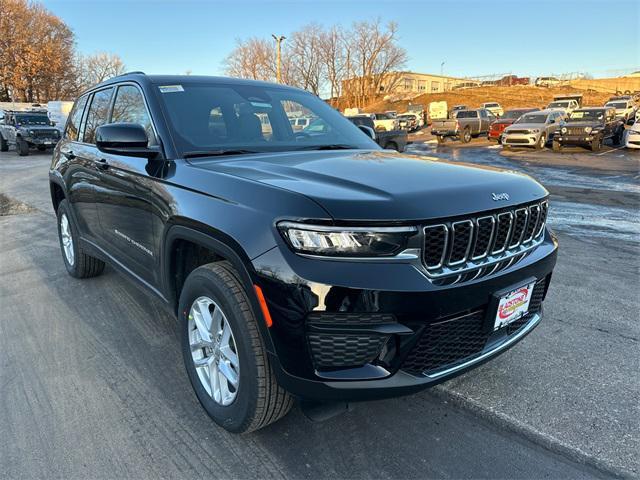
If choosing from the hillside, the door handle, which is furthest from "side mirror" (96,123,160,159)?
the hillside

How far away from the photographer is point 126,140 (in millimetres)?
2605

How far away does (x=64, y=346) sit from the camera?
133 inches

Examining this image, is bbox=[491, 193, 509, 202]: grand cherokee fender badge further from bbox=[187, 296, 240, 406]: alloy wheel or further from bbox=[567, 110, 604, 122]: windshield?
bbox=[567, 110, 604, 122]: windshield

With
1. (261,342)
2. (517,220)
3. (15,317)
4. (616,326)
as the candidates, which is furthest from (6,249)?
(616,326)

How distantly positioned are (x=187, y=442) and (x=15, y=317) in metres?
2.54

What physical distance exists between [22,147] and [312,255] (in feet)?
78.2

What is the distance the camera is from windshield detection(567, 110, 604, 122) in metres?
20.6

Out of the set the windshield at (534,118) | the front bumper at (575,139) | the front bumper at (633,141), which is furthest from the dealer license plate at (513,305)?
the windshield at (534,118)

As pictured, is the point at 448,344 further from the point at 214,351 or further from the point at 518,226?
the point at 214,351

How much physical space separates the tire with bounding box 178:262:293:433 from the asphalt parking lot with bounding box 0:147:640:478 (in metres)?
0.18

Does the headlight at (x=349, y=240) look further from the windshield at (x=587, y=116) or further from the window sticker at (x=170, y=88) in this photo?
the windshield at (x=587, y=116)

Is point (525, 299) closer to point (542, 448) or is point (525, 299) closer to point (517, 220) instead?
point (517, 220)

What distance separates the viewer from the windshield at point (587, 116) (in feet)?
67.5

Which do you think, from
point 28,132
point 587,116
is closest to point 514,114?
point 587,116
